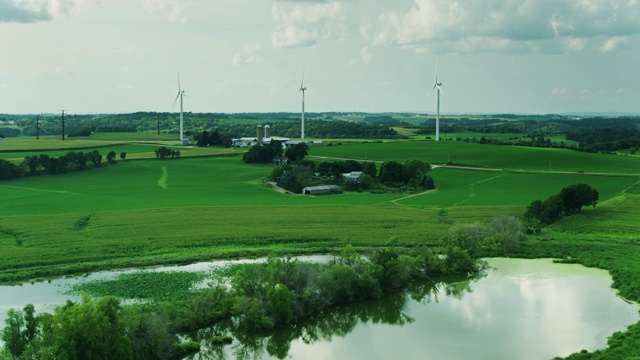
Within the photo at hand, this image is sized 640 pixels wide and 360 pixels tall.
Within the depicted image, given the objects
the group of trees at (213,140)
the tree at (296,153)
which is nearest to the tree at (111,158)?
the tree at (296,153)

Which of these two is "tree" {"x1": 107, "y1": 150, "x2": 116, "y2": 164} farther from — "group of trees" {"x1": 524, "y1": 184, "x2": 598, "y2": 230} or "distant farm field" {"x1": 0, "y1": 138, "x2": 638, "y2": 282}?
"group of trees" {"x1": 524, "y1": 184, "x2": 598, "y2": 230}

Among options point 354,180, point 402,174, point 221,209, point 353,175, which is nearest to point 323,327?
point 221,209

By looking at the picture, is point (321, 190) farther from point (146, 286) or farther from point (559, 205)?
point (146, 286)

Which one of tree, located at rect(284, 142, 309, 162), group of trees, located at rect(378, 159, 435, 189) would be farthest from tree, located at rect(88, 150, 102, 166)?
group of trees, located at rect(378, 159, 435, 189)

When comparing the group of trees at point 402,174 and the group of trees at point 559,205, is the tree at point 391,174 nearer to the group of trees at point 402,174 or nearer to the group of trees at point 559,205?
the group of trees at point 402,174

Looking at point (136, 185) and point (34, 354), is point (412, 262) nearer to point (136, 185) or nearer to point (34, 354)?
point (34, 354)

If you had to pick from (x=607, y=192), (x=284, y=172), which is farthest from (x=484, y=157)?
(x=284, y=172)
